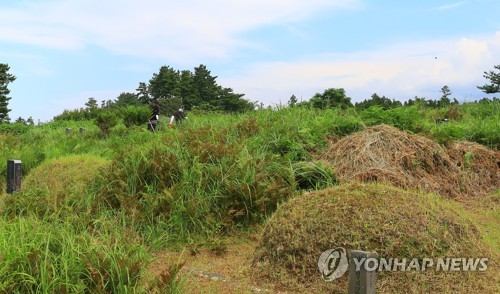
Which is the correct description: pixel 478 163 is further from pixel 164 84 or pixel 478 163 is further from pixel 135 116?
pixel 164 84

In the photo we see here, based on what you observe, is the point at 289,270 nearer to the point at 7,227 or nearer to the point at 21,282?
the point at 21,282

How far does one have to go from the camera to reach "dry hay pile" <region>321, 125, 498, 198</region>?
758 centimetres

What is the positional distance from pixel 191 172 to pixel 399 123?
462 cm

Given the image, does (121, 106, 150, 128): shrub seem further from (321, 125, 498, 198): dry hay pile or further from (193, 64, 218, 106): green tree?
(193, 64, 218, 106): green tree

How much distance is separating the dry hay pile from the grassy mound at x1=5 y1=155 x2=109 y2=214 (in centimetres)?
371

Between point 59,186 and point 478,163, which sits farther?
point 478,163

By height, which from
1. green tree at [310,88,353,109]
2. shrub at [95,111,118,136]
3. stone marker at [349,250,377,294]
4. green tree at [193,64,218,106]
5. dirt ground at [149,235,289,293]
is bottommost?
dirt ground at [149,235,289,293]

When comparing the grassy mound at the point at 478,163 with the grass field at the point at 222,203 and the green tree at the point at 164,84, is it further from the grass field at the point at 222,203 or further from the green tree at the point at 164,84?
the green tree at the point at 164,84

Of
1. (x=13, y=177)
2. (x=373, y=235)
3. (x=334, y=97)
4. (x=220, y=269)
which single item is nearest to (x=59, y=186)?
(x=13, y=177)

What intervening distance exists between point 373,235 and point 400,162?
420 cm

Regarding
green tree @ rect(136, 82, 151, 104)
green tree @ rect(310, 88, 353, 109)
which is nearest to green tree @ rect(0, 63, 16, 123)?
green tree @ rect(136, 82, 151, 104)

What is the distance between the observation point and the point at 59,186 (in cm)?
785

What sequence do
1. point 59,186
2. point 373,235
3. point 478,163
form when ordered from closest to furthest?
point 373,235
point 59,186
point 478,163

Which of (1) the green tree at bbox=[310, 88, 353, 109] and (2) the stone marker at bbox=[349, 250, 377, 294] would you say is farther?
(1) the green tree at bbox=[310, 88, 353, 109]
